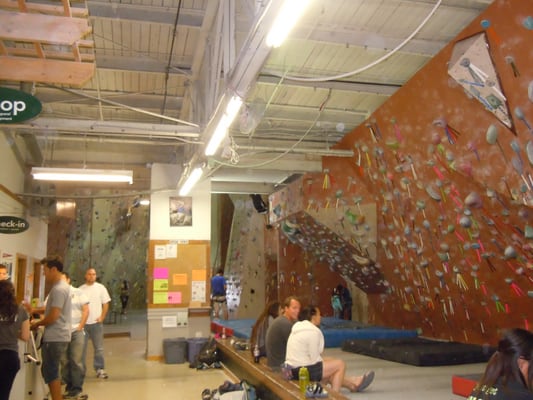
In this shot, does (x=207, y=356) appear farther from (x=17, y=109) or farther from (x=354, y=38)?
(x=17, y=109)

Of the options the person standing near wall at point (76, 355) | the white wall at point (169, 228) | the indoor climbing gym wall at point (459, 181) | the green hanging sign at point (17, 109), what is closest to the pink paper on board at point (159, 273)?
the white wall at point (169, 228)

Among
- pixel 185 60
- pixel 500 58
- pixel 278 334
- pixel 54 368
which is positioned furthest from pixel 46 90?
pixel 500 58

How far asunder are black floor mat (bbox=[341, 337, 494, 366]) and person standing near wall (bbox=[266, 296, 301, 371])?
2.56m

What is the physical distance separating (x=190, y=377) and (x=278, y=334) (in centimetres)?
256

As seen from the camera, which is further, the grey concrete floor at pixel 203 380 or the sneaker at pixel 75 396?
the sneaker at pixel 75 396

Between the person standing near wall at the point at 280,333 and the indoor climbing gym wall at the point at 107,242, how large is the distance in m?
13.8

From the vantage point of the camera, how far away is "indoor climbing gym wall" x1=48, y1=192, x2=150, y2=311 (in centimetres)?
1914

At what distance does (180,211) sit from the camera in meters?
9.72

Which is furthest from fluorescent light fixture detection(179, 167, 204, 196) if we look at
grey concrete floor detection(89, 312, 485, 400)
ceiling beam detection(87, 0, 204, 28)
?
grey concrete floor detection(89, 312, 485, 400)

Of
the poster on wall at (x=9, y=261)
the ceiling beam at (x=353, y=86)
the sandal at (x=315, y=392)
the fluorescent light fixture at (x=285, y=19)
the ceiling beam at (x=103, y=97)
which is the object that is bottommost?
the sandal at (x=315, y=392)

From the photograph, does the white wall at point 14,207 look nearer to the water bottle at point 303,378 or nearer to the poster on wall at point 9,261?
the poster on wall at point 9,261

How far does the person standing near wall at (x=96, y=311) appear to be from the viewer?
7.49 metres

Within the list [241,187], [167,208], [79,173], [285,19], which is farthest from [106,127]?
[241,187]

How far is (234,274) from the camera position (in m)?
17.4
